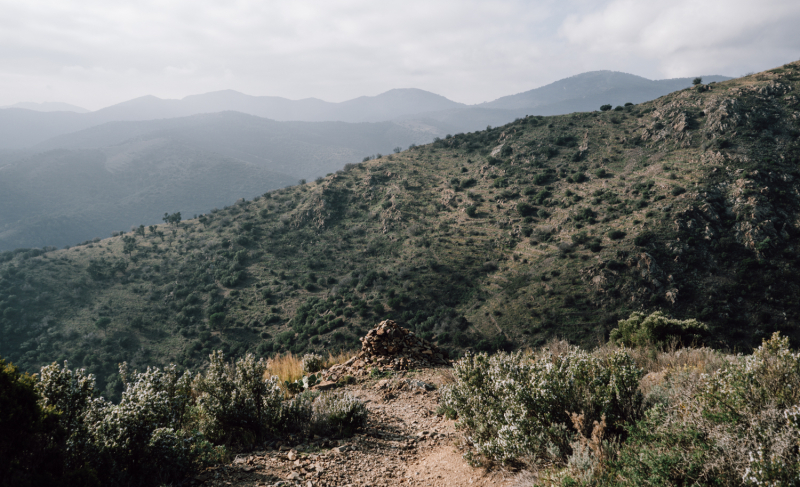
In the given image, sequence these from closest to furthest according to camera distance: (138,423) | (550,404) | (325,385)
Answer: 1. (138,423)
2. (550,404)
3. (325,385)

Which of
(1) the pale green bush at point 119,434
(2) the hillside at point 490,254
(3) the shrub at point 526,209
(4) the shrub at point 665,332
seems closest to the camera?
(1) the pale green bush at point 119,434

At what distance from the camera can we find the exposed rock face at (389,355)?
10.2 metres

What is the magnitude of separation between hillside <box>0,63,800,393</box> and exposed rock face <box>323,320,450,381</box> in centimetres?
1902

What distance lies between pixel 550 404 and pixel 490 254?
33.9m

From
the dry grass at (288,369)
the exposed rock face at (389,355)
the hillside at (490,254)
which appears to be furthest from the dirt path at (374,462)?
the hillside at (490,254)

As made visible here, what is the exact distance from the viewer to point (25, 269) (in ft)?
174

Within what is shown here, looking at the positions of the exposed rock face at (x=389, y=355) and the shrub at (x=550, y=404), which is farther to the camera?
the exposed rock face at (x=389, y=355)

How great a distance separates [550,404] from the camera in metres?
4.59

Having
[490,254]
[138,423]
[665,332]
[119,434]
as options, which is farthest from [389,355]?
[490,254]

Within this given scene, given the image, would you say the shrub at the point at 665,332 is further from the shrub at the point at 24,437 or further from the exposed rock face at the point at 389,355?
the shrub at the point at 24,437

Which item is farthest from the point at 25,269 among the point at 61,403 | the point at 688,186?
the point at 688,186

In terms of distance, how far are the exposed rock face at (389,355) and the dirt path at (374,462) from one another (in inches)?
117

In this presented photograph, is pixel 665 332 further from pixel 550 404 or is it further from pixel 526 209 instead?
pixel 526 209

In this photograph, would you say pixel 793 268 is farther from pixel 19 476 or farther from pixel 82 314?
pixel 82 314
